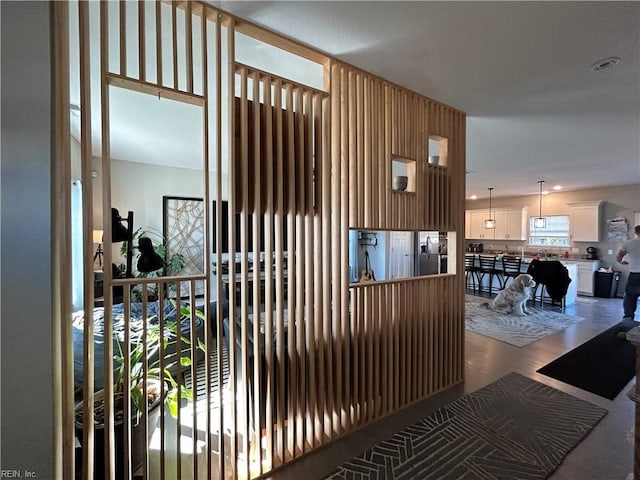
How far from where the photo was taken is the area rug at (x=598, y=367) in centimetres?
295

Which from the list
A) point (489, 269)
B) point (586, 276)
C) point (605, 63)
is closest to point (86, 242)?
point (605, 63)

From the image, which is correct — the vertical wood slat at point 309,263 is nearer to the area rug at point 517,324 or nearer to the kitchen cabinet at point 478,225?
the area rug at point 517,324

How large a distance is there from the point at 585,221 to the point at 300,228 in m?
8.84

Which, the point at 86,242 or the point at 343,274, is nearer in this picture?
the point at 86,242

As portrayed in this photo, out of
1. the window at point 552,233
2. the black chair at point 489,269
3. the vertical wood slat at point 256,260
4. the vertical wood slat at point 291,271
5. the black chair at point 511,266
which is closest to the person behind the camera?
the vertical wood slat at point 256,260

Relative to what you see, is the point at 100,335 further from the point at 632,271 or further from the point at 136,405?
the point at 632,271

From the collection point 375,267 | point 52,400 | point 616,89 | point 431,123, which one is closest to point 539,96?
point 616,89

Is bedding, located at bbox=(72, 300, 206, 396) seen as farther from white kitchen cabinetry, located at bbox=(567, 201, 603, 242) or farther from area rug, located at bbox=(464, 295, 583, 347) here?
white kitchen cabinetry, located at bbox=(567, 201, 603, 242)

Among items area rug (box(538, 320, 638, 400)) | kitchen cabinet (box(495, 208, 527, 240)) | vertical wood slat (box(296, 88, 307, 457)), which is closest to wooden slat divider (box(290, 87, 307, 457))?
vertical wood slat (box(296, 88, 307, 457))

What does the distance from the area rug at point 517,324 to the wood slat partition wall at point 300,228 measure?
235 centimetres

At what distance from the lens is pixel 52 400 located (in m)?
1.24

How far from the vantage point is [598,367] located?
332cm

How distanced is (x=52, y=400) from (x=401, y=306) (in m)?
2.34

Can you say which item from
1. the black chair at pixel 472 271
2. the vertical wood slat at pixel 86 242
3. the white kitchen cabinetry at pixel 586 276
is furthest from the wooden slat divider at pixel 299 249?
the white kitchen cabinetry at pixel 586 276
